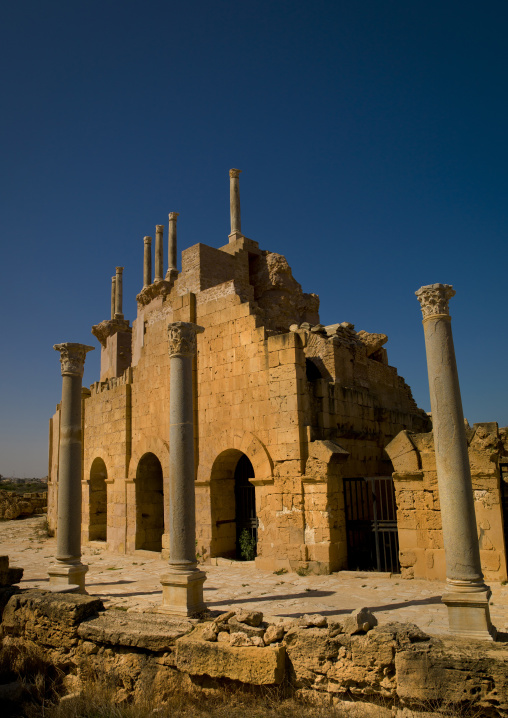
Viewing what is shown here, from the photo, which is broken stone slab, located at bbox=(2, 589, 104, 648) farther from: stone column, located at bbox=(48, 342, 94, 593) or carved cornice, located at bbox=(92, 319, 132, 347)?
carved cornice, located at bbox=(92, 319, 132, 347)

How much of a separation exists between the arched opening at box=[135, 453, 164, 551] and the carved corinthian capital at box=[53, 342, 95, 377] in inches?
217

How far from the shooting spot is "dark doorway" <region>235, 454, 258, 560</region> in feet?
41.8

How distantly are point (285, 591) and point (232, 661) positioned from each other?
3261mm

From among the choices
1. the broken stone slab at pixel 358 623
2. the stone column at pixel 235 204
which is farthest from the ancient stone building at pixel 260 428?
the broken stone slab at pixel 358 623

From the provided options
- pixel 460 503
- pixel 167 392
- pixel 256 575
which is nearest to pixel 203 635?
pixel 460 503

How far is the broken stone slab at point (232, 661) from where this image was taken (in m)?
5.74

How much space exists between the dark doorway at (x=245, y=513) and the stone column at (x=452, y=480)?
715cm

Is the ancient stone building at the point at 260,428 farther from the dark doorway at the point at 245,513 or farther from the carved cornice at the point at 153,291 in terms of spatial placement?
the carved cornice at the point at 153,291

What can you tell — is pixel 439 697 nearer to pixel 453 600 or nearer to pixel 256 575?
pixel 453 600

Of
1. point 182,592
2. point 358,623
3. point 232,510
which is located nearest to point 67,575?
point 182,592

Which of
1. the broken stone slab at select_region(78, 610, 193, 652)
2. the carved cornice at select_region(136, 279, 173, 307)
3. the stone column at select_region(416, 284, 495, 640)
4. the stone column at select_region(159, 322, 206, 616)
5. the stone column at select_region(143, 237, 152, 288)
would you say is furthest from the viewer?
the stone column at select_region(143, 237, 152, 288)

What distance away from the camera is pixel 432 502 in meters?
9.69

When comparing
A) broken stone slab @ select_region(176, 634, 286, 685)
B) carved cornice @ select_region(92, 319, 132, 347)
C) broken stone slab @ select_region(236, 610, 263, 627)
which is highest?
carved cornice @ select_region(92, 319, 132, 347)

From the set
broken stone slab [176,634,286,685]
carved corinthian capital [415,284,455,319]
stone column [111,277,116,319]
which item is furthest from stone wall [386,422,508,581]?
stone column [111,277,116,319]
